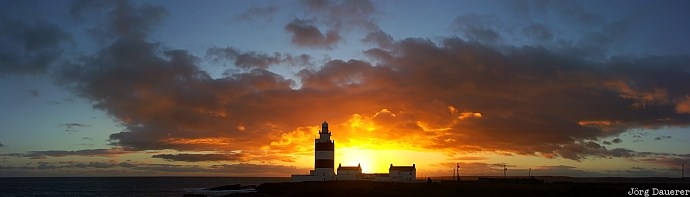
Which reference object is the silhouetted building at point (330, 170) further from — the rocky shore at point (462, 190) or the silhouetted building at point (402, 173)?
the rocky shore at point (462, 190)

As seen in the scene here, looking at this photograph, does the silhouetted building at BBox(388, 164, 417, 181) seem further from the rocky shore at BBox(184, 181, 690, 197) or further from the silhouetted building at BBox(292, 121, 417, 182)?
the rocky shore at BBox(184, 181, 690, 197)

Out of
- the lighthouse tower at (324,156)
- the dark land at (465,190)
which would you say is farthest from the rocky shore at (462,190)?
the lighthouse tower at (324,156)

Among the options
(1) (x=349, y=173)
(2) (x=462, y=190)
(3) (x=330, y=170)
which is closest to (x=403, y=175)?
(1) (x=349, y=173)

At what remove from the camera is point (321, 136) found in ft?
318

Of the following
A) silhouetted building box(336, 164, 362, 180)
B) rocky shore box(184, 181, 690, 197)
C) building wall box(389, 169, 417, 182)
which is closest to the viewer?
rocky shore box(184, 181, 690, 197)

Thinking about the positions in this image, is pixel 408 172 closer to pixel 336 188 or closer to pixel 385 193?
pixel 336 188

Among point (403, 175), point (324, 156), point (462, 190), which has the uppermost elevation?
point (324, 156)

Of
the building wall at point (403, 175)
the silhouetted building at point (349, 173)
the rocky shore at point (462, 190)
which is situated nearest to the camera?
the rocky shore at point (462, 190)

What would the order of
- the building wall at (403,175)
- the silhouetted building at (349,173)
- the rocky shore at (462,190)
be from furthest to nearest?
the silhouetted building at (349,173) → the building wall at (403,175) → the rocky shore at (462,190)

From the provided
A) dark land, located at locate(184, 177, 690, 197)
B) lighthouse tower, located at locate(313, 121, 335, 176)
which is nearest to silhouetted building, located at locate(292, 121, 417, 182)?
lighthouse tower, located at locate(313, 121, 335, 176)

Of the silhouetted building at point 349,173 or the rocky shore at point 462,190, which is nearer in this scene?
the rocky shore at point 462,190

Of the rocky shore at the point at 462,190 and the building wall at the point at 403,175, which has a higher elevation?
the building wall at the point at 403,175

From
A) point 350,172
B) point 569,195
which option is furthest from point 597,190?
point 350,172

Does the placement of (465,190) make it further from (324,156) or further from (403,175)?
(324,156)
